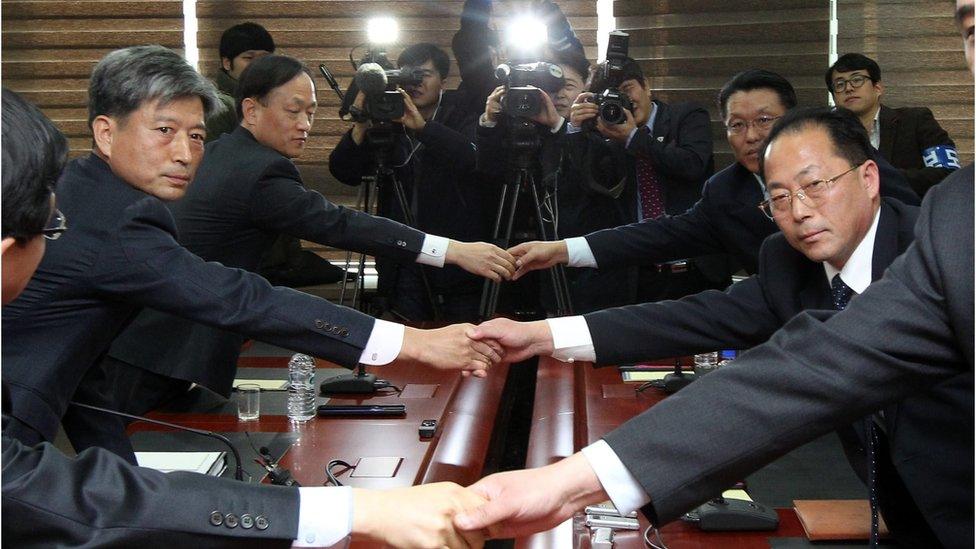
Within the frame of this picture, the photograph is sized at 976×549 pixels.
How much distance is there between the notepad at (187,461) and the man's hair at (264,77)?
1382 mm

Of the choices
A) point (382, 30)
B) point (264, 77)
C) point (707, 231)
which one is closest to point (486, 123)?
point (264, 77)

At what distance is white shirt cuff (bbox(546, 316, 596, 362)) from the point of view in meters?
2.29

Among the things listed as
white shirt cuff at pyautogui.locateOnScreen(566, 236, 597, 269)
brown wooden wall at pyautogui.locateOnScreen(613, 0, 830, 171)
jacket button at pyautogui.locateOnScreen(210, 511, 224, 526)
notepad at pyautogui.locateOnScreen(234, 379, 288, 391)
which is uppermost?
brown wooden wall at pyautogui.locateOnScreen(613, 0, 830, 171)

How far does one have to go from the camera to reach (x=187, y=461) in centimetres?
197

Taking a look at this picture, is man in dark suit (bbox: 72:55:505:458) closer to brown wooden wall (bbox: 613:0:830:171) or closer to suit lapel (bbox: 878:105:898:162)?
suit lapel (bbox: 878:105:898:162)

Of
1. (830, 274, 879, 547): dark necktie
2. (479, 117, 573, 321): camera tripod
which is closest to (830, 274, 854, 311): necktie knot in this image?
(830, 274, 879, 547): dark necktie

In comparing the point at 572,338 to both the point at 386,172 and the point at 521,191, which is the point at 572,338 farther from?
the point at 386,172

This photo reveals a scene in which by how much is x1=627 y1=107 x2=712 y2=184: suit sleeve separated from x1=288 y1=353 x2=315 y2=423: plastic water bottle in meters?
1.67

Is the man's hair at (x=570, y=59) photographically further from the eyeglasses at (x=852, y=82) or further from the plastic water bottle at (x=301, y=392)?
the plastic water bottle at (x=301, y=392)

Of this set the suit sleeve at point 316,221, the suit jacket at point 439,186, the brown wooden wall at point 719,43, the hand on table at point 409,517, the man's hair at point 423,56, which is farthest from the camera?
the brown wooden wall at point 719,43

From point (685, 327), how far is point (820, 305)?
30 cm

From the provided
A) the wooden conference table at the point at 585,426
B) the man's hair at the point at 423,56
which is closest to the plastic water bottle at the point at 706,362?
the wooden conference table at the point at 585,426

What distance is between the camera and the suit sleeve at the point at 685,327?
2.22 m

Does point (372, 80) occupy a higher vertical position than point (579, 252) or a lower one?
higher
